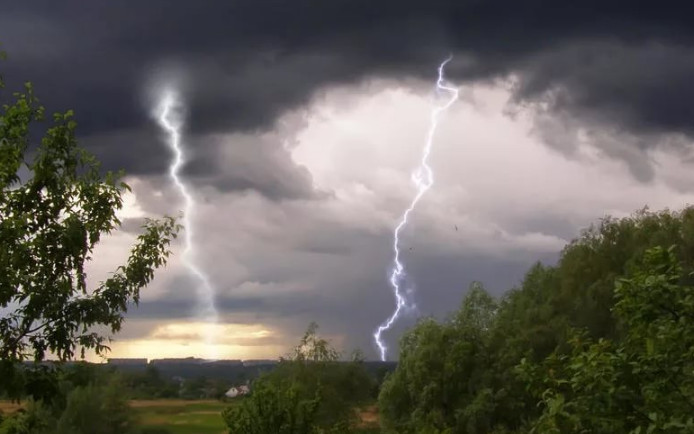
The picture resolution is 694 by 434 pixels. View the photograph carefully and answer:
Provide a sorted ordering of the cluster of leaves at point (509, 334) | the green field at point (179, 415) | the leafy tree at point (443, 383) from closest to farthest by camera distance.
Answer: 1. the cluster of leaves at point (509, 334)
2. the leafy tree at point (443, 383)
3. the green field at point (179, 415)

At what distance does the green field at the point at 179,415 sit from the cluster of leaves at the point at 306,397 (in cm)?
642

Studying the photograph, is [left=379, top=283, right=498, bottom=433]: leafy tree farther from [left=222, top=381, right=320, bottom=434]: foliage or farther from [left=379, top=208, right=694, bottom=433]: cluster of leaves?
[left=222, top=381, right=320, bottom=434]: foliage

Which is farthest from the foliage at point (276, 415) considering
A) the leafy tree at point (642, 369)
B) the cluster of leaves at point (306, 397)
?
the leafy tree at point (642, 369)

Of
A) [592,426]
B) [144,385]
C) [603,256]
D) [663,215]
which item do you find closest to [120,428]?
[144,385]

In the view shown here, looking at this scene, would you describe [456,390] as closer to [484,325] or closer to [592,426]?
[484,325]

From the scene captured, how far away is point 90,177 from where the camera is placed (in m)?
11.6

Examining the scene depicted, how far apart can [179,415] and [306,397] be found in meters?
31.0

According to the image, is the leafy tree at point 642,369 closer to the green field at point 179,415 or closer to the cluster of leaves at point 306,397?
the cluster of leaves at point 306,397

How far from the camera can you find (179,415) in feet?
201

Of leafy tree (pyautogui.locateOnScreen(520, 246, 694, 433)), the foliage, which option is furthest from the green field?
leafy tree (pyautogui.locateOnScreen(520, 246, 694, 433))

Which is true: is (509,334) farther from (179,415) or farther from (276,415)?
(276,415)

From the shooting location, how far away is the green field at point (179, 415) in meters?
58.1

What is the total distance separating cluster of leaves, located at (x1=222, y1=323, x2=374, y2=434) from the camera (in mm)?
23234

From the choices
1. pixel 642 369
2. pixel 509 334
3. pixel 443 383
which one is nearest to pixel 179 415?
pixel 443 383
